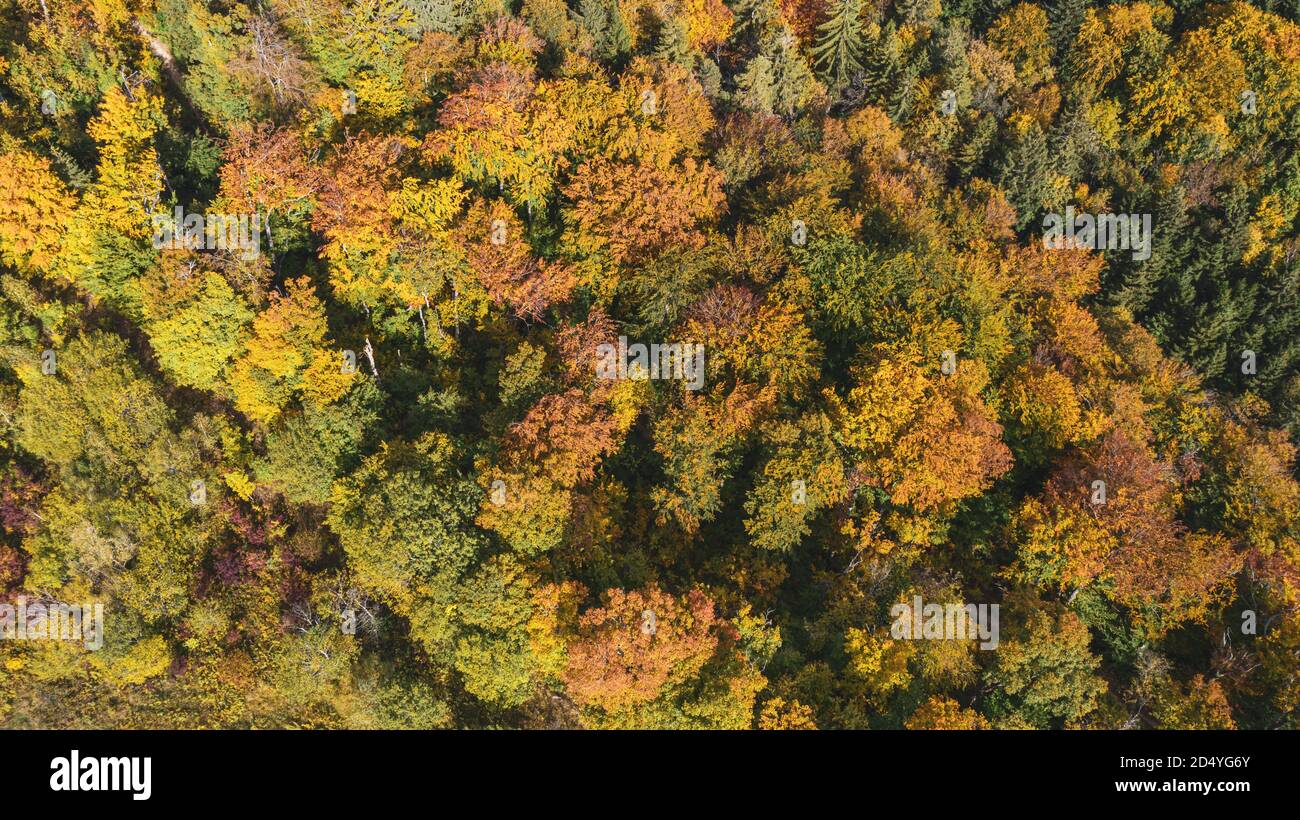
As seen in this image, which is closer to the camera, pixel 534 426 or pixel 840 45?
pixel 534 426

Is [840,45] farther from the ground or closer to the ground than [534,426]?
farther from the ground

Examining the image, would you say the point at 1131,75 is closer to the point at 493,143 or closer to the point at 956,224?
the point at 956,224

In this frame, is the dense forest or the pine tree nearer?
the dense forest

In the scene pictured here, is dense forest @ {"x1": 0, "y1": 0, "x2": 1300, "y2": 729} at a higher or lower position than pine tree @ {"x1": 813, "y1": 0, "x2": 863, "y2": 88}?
lower

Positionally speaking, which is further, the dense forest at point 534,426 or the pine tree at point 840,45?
the pine tree at point 840,45

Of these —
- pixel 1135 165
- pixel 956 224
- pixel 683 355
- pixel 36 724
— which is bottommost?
pixel 36 724

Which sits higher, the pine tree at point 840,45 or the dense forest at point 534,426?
the pine tree at point 840,45

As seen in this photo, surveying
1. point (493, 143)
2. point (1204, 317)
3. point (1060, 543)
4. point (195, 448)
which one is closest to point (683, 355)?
point (493, 143)
